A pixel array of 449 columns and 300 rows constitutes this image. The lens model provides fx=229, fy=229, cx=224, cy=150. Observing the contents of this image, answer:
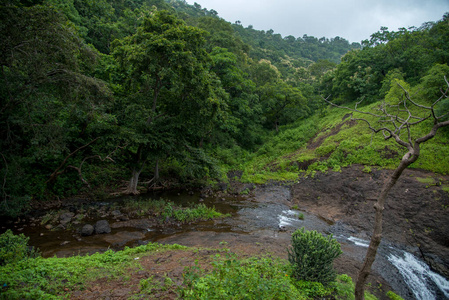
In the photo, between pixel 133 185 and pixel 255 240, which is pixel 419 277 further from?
pixel 133 185

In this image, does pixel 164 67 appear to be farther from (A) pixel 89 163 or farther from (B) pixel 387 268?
(B) pixel 387 268

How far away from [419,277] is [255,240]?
5890mm

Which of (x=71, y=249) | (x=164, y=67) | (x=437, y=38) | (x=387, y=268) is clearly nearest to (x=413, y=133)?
(x=387, y=268)

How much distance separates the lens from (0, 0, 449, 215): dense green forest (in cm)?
826

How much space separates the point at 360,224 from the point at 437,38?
22.0 m

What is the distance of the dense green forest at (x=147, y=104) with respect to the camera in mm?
8258

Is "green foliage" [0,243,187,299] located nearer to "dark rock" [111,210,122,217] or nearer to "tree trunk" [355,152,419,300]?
"dark rock" [111,210,122,217]

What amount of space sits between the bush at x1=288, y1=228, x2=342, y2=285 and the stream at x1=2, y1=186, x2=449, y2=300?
191 centimetres

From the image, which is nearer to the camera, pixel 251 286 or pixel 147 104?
pixel 251 286

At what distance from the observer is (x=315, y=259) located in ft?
18.0

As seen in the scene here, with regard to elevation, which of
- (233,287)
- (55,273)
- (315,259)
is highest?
(233,287)

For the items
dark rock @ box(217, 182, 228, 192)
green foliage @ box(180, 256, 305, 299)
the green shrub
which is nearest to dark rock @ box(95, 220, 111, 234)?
the green shrub

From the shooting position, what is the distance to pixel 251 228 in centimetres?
1054

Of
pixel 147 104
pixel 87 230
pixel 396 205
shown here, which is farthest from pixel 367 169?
pixel 87 230
